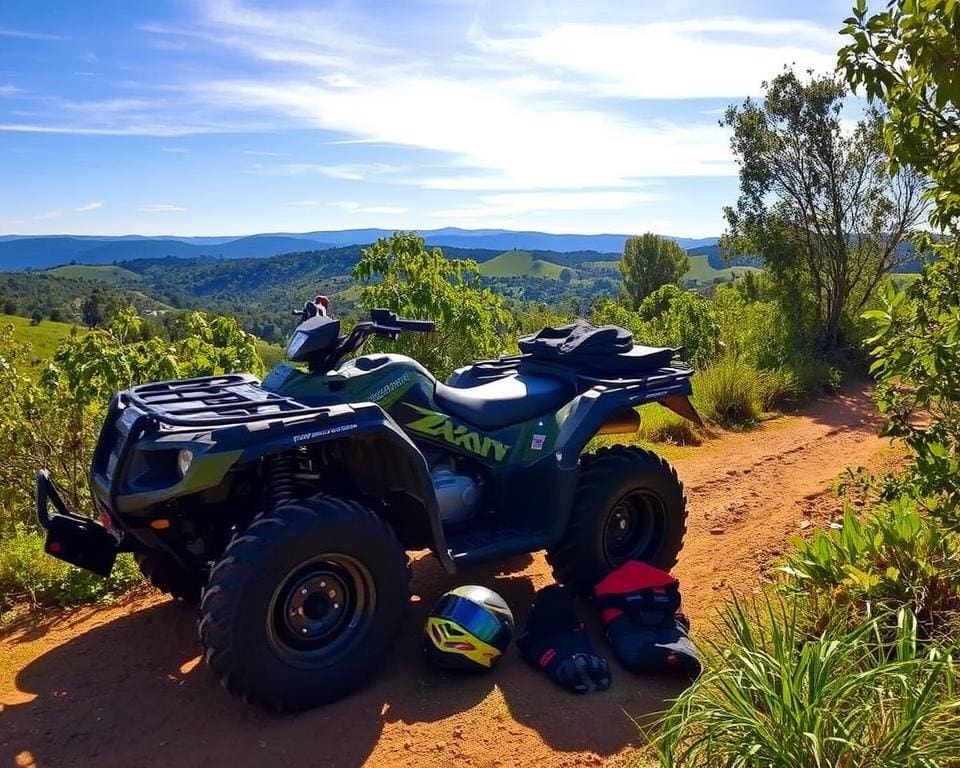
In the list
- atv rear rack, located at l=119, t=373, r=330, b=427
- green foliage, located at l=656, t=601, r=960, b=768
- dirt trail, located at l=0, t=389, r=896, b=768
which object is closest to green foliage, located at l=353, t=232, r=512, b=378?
dirt trail, located at l=0, t=389, r=896, b=768

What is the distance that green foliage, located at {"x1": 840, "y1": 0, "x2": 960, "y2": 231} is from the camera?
8.24 ft

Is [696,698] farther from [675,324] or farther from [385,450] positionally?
[675,324]

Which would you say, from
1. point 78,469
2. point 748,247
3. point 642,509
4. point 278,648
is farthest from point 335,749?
point 748,247

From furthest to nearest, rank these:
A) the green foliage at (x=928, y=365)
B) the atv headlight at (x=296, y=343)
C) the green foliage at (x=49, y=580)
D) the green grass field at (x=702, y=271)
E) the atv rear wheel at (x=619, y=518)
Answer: the green grass field at (x=702, y=271) < the green foliage at (x=49, y=580) < the atv rear wheel at (x=619, y=518) < the atv headlight at (x=296, y=343) < the green foliage at (x=928, y=365)

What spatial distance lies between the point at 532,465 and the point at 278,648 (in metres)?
1.72

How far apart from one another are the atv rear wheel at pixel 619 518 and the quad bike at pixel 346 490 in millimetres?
11

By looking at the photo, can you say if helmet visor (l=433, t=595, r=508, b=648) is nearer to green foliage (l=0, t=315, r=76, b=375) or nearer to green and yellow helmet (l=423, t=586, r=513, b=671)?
green and yellow helmet (l=423, t=586, r=513, b=671)

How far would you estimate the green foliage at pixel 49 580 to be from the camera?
4645 mm

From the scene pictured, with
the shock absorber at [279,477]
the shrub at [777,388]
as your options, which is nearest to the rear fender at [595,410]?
the shock absorber at [279,477]

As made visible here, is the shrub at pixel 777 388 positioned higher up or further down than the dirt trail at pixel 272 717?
higher up

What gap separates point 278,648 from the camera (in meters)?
3.35

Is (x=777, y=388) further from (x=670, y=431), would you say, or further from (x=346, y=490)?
(x=346, y=490)

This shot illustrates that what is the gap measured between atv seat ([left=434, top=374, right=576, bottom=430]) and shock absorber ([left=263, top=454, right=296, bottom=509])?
2.96 feet

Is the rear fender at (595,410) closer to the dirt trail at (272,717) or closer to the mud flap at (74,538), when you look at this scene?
the dirt trail at (272,717)
